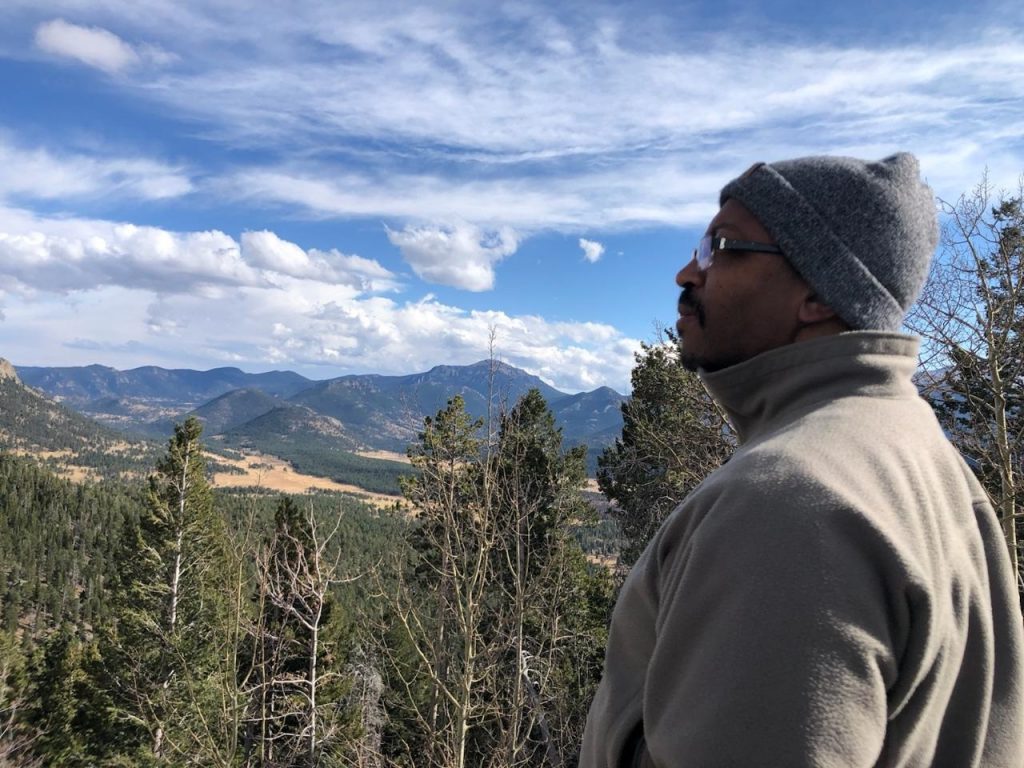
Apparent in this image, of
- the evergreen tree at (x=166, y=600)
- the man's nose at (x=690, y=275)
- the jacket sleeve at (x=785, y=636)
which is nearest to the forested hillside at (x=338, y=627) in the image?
the evergreen tree at (x=166, y=600)

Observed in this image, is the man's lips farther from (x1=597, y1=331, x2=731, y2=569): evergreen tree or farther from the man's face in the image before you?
(x1=597, y1=331, x2=731, y2=569): evergreen tree

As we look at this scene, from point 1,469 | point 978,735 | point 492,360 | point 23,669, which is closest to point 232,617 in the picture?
point 492,360

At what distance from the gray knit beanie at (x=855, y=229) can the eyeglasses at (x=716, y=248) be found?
3cm

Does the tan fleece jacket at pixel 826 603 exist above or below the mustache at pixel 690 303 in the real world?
below

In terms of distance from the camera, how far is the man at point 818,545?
81 centimetres

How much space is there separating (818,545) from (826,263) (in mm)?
579

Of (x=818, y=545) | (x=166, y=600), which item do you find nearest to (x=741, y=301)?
(x=818, y=545)

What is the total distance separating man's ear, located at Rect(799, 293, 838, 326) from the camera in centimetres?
117

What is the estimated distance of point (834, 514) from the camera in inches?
33.2

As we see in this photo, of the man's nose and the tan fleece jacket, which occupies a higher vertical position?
the man's nose

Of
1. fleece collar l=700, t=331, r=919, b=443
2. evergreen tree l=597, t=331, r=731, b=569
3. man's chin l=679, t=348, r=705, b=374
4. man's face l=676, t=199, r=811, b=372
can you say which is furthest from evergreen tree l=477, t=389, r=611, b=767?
fleece collar l=700, t=331, r=919, b=443

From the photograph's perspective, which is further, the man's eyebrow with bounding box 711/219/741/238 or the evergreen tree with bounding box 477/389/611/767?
the evergreen tree with bounding box 477/389/611/767

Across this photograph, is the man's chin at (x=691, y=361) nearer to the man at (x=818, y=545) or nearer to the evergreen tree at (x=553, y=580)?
the man at (x=818, y=545)

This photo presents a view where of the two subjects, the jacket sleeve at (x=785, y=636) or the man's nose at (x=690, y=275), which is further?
the man's nose at (x=690, y=275)
